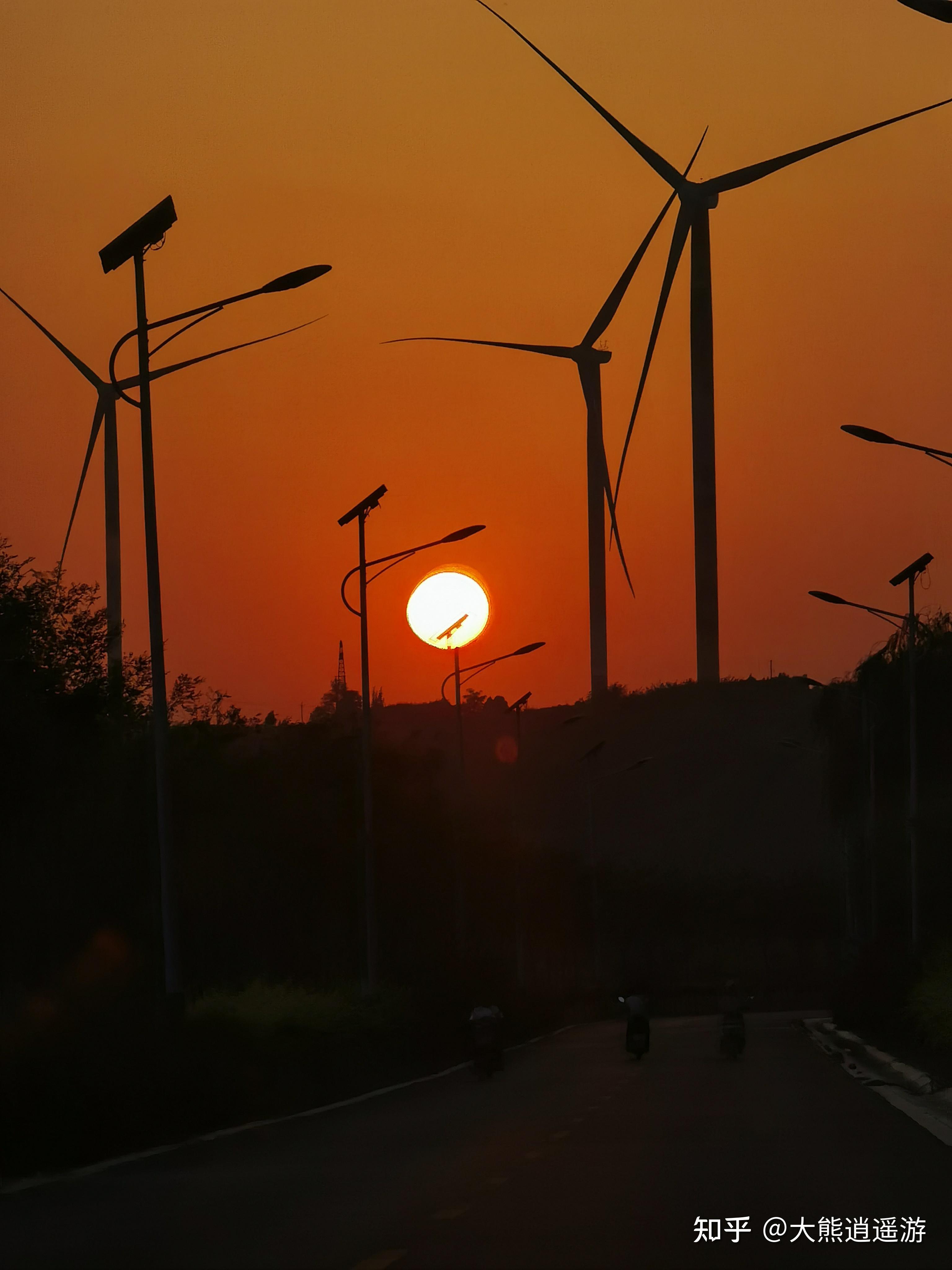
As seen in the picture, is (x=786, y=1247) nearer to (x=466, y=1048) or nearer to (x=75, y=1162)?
(x=75, y=1162)

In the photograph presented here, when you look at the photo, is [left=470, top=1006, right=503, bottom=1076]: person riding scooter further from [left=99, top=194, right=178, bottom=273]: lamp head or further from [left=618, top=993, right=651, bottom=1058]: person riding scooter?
[left=99, top=194, right=178, bottom=273]: lamp head

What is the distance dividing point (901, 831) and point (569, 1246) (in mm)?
80637

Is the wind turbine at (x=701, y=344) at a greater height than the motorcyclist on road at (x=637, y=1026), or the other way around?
the wind turbine at (x=701, y=344)

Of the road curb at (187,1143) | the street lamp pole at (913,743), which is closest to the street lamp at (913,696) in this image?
the street lamp pole at (913,743)

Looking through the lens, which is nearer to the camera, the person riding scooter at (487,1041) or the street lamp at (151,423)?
the street lamp at (151,423)

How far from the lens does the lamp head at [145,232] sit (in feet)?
86.6

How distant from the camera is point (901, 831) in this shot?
3526 inches

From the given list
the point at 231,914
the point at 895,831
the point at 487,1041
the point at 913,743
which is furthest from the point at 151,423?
the point at 895,831

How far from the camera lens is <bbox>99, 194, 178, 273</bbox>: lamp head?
86.6ft

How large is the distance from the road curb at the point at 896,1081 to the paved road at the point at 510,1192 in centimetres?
38

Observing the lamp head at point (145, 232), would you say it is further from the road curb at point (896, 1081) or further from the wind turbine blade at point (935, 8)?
the road curb at point (896, 1081)

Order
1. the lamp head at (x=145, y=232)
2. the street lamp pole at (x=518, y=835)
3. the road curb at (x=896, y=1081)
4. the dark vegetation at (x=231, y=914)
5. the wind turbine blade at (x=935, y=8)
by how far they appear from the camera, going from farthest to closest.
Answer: the street lamp pole at (x=518, y=835)
the lamp head at (x=145, y=232)
the road curb at (x=896, y=1081)
the dark vegetation at (x=231, y=914)
the wind turbine blade at (x=935, y=8)

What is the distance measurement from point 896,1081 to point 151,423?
17.2 metres

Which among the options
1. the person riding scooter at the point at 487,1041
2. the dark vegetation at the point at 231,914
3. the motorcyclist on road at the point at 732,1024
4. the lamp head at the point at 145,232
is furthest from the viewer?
the motorcyclist on road at the point at 732,1024
